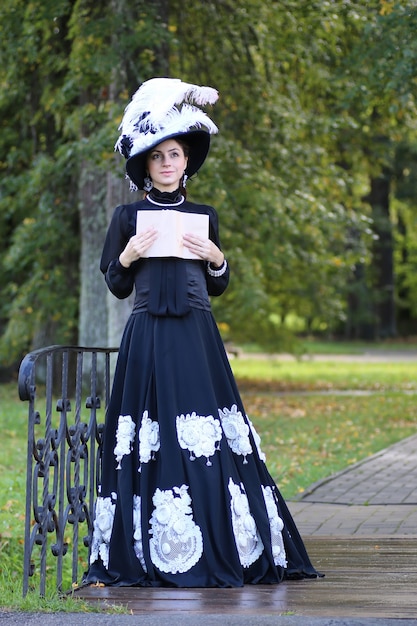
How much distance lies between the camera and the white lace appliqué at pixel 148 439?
4.84 m

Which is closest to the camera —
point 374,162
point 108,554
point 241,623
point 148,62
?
point 241,623

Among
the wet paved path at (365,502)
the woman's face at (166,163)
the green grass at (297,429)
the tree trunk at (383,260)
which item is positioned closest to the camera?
the woman's face at (166,163)

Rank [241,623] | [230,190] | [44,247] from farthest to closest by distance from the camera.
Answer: [44,247], [230,190], [241,623]

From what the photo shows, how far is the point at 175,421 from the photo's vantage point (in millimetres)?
4859

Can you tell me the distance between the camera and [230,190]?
1377 cm

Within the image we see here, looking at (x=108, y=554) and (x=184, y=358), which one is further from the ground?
(x=184, y=358)

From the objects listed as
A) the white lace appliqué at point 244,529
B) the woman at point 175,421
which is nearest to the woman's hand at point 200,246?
the woman at point 175,421

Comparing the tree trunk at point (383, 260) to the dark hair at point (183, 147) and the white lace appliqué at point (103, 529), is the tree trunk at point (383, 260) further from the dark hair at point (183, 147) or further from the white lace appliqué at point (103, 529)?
the white lace appliqué at point (103, 529)

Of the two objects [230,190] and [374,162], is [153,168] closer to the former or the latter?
[230,190]

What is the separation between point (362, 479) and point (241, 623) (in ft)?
17.2

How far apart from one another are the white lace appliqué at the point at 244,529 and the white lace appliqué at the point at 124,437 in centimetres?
46

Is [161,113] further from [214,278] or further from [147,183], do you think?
[214,278]

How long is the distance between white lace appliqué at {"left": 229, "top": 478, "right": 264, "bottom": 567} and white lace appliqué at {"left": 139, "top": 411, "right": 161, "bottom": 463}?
0.35m

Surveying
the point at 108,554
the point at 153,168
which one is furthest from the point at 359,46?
the point at 108,554
